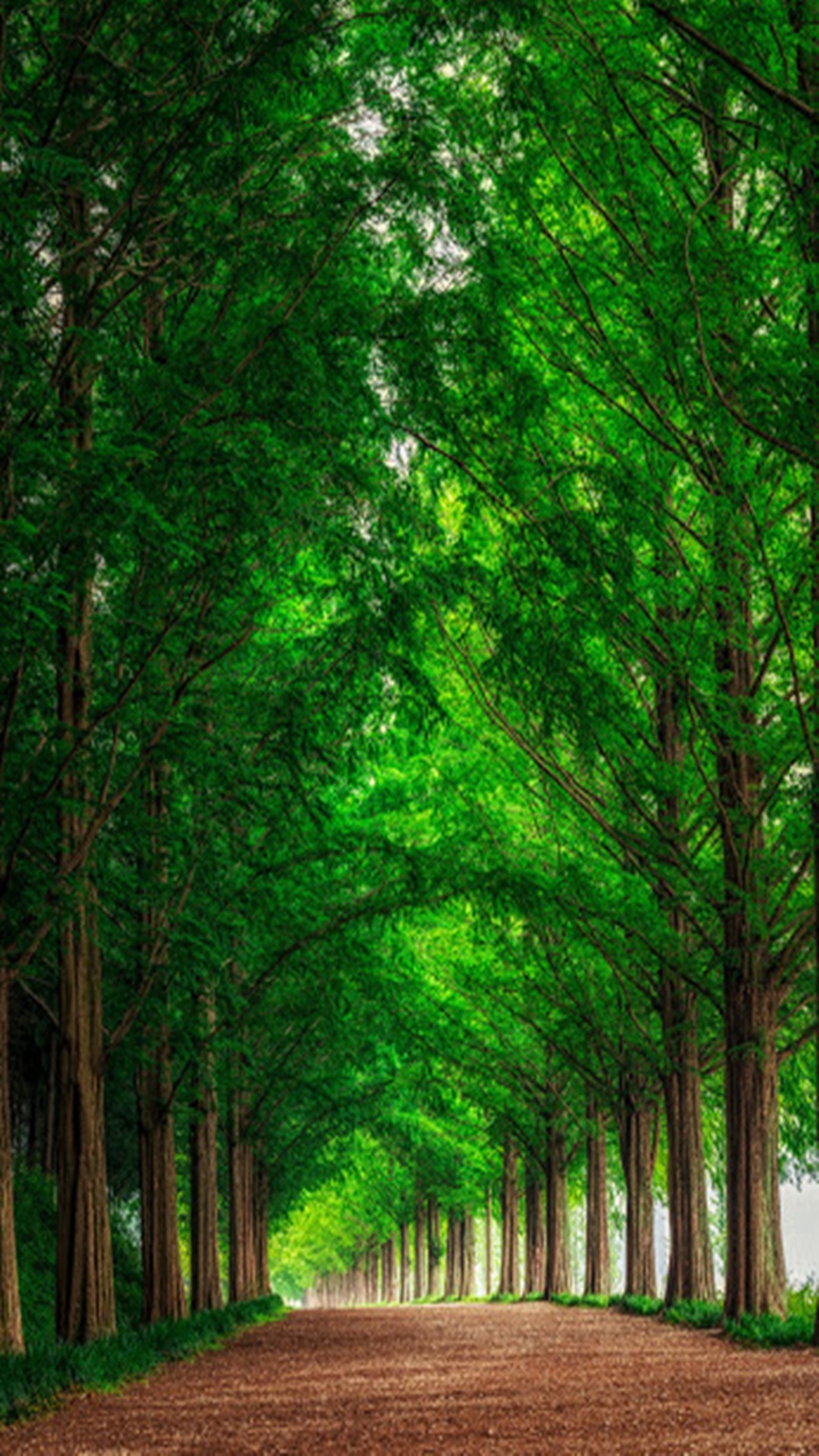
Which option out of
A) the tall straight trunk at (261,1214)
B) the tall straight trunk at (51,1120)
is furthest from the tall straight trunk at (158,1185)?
the tall straight trunk at (261,1214)

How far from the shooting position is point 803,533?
12.9 metres

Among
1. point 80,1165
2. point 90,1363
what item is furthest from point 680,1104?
point 90,1363

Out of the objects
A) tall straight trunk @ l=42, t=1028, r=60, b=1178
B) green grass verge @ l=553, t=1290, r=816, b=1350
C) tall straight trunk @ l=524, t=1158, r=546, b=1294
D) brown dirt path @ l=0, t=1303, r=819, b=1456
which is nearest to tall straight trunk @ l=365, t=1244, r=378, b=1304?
tall straight trunk @ l=524, t=1158, r=546, b=1294

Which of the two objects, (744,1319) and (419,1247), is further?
(419,1247)

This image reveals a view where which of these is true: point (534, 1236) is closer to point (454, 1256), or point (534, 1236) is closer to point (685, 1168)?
point (454, 1256)

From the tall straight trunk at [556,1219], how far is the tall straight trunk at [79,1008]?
63.0ft

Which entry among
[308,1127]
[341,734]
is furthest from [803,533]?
[308,1127]

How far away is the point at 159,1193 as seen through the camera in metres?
16.5

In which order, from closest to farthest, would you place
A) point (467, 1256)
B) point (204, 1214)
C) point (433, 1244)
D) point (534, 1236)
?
1. point (204, 1214)
2. point (534, 1236)
3. point (433, 1244)
4. point (467, 1256)

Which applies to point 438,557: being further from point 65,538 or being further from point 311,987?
point 311,987

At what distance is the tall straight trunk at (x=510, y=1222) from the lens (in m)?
37.8

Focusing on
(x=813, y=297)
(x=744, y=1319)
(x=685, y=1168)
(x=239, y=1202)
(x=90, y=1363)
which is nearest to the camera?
(x=813, y=297)

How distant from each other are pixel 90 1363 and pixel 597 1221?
738 inches

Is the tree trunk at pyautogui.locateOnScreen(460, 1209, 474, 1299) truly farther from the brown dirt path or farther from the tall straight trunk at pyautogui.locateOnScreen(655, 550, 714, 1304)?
the brown dirt path
